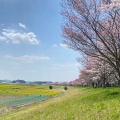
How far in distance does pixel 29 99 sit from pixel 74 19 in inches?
893

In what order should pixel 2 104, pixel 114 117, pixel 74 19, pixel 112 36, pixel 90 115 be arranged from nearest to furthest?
pixel 114 117
pixel 90 115
pixel 112 36
pixel 74 19
pixel 2 104

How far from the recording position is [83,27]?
54.9ft

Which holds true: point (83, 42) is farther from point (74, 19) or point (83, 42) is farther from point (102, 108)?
point (102, 108)

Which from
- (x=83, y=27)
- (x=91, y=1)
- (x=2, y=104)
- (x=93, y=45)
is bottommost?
(x=2, y=104)

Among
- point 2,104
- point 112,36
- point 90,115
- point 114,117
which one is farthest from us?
point 2,104

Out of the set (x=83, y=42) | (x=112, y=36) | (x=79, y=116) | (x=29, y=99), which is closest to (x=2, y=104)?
(x=29, y=99)

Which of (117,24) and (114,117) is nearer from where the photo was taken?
(114,117)

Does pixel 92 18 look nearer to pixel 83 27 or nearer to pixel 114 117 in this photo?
pixel 83 27

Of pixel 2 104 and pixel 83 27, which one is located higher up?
pixel 83 27

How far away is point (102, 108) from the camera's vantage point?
11.4 metres

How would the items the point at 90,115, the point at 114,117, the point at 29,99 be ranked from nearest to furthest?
the point at 114,117, the point at 90,115, the point at 29,99

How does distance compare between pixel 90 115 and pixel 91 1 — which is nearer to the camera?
pixel 90 115

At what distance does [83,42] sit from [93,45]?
0.78 m

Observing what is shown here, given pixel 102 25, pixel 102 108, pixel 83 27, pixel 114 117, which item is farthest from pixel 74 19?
pixel 114 117
